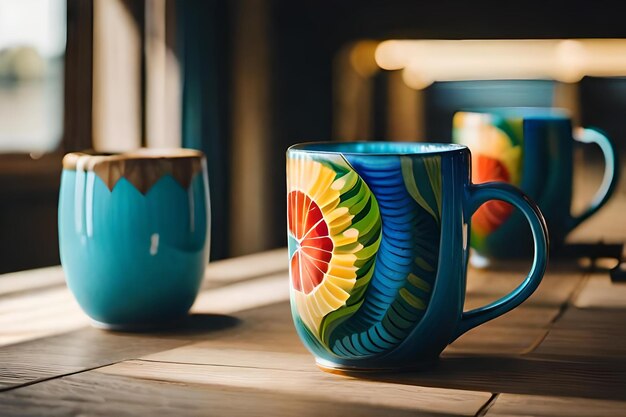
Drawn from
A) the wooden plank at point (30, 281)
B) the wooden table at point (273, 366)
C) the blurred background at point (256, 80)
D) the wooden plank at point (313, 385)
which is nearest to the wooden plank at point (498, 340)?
the wooden table at point (273, 366)

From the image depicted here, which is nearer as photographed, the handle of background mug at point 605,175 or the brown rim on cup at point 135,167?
the brown rim on cup at point 135,167

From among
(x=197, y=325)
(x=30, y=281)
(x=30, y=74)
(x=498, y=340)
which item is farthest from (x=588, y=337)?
(x=30, y=74)

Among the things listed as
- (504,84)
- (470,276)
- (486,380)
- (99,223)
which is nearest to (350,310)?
(486,380)

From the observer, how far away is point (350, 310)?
1.74ft

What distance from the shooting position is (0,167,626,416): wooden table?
48cm

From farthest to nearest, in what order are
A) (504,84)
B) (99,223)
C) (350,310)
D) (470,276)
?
(504,84) → (470,276) → (99,223) → (350,310)

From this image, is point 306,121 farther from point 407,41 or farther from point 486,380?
point 486,380

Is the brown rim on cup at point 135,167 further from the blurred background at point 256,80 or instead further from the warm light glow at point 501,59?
the warm light glow at point 501,59

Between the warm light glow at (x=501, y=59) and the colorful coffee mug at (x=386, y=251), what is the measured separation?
93 cm

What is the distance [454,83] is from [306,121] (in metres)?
0.24

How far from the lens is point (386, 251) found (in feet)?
1.72

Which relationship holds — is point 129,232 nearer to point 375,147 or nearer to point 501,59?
point 375,147

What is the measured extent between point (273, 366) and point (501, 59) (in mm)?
989

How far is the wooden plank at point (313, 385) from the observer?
A: 0.48 meters
